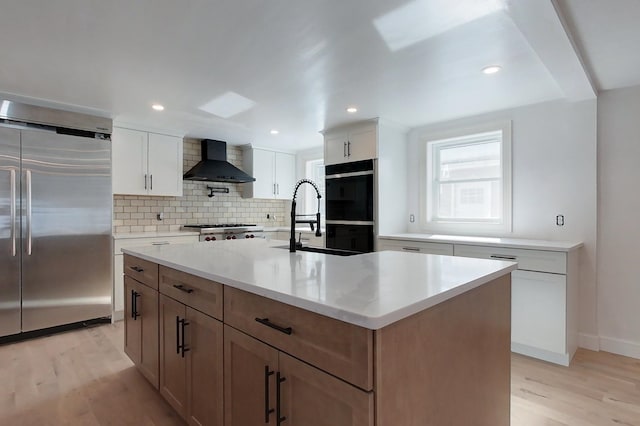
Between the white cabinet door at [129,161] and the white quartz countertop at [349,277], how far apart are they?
2.19 metres

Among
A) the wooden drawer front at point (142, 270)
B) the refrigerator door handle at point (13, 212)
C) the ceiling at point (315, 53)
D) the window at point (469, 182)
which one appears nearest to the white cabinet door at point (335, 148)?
the ceiling at point (315, 53)

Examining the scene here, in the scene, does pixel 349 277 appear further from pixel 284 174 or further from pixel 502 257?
pixel 284 174

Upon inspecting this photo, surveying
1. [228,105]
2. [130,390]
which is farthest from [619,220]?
[130,390]

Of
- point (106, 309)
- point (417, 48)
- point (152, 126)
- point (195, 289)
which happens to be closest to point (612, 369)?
point (417, 48)

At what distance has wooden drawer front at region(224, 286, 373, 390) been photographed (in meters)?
0.90

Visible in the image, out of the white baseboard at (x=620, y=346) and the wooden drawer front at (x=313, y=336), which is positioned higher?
the wooden drawer front at (x=313, y=336)

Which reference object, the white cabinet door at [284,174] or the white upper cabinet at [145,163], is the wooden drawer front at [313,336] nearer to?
the white upper cabinet at [145,163]

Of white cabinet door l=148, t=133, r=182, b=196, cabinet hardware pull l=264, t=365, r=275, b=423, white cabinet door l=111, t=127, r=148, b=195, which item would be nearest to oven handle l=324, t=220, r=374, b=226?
white cabinet door l=148, t=133, r=182, b=196

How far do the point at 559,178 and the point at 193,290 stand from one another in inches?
131

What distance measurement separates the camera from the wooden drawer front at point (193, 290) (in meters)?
1.50

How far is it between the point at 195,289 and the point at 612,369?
3.11 m

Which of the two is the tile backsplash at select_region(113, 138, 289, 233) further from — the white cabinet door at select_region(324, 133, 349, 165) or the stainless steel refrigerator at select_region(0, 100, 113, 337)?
the white cabinet door at select_region(324, 133, 349, 165)

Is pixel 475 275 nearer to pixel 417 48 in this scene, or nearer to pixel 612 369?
pixel 417 48

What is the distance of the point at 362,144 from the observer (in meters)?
3.97
